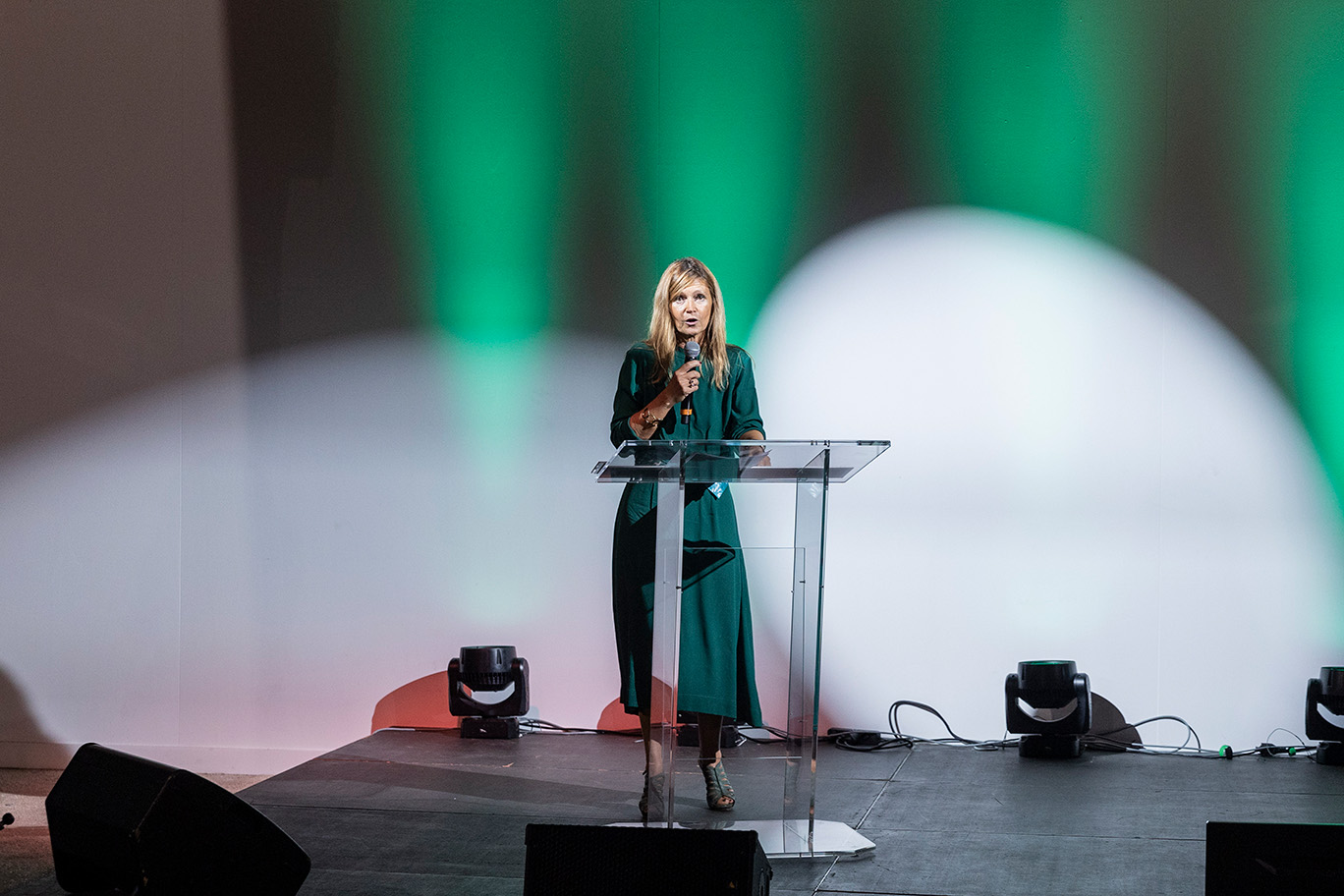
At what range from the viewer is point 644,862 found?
2.04 m

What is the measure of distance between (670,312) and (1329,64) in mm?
3004

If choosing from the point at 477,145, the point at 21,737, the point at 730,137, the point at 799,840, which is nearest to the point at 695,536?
the point at 799,840

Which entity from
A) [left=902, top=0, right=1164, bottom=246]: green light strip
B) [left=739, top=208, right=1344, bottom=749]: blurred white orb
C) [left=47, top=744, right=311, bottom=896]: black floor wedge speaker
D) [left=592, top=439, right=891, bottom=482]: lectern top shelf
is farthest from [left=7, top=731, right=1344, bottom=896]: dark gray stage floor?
[left=902, top=0, right=1164, bottom=246]: green light strip

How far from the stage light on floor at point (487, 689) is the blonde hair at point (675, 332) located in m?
1.77

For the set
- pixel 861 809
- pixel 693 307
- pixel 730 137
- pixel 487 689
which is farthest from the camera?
pixel 730 137

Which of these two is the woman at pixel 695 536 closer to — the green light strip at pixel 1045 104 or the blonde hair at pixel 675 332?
the blonde hair at pixel 675 332

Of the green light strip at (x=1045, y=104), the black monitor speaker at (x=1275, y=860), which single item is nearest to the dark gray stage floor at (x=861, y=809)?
the black monitor speaker at (x=1275, y=860)

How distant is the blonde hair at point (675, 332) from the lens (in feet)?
11.2

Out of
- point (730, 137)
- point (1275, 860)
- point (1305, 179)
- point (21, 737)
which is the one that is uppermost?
point (730, 137)

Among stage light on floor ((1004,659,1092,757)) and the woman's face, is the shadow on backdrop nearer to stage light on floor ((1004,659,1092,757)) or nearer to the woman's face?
the woman's face

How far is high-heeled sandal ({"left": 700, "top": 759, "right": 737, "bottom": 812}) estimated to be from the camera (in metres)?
3.39

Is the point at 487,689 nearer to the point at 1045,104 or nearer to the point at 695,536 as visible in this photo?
the point at 695,536

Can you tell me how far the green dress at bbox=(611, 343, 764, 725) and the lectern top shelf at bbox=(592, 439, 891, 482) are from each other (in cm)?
16

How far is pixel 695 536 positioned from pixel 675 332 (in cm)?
62
